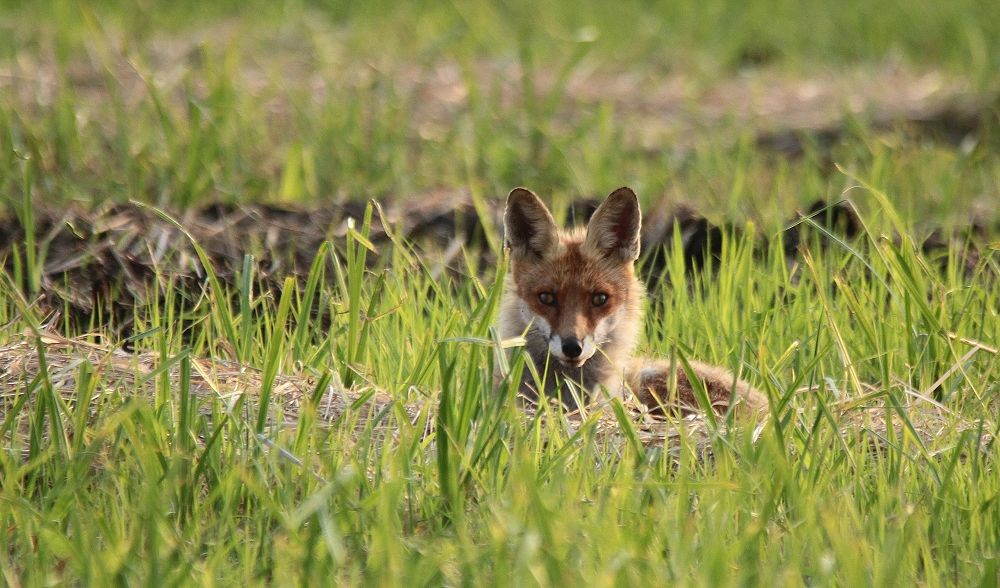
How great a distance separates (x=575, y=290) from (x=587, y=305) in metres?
0.09

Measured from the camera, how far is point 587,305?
5223mm

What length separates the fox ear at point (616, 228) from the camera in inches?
209

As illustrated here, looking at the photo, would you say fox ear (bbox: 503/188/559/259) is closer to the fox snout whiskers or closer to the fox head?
the fox head

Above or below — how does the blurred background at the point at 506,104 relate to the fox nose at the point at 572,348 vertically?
above

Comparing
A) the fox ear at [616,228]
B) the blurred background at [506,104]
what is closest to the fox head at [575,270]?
the fox ear at [616,228]

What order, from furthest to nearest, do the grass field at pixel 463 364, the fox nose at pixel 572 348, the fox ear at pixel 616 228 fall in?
1. the fox ear at pixel 616 228
2. the fox nose at pixel 572 348
3. the grass field at pixel 463 364

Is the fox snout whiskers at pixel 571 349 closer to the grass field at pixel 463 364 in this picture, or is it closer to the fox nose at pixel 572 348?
the fox nose at pixel 572 348

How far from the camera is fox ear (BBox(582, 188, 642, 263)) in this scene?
531 centimetres

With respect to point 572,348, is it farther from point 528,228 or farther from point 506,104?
point 506,104

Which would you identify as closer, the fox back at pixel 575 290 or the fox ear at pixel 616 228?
the fox back at pixel 575 290

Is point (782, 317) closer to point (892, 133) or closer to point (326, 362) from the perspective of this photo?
point (326, 362)

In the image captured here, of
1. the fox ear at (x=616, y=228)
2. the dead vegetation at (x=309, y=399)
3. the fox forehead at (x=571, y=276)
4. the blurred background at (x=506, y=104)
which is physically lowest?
the dead vegetation at (x=309, y=399)

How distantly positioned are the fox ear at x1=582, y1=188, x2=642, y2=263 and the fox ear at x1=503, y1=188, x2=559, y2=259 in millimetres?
184

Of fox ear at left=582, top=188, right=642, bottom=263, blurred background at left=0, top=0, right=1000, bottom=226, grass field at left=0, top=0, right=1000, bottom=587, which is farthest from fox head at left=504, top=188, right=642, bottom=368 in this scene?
blurred background at left=0, top=0, right=1000, bottom=226
